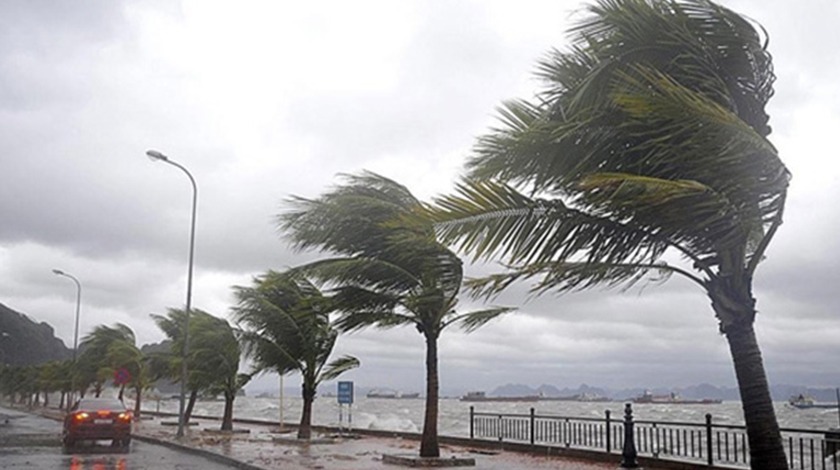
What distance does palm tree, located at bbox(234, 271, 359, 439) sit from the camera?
25.8 m

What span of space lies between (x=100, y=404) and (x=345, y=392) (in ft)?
26.8

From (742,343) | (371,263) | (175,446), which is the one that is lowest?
(175,446)

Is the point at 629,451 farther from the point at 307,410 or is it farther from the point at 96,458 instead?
the point at 96,458

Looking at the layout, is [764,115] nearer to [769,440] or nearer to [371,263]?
[769,440]

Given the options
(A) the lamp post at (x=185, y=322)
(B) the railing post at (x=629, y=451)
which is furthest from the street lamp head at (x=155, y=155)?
(B) the railing post at (x=629, y=451)

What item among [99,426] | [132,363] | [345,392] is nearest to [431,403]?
[345,392]

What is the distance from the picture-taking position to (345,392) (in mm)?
30266

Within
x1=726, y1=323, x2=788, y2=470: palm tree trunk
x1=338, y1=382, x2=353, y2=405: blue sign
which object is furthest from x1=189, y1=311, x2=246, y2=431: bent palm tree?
x1=726, y1=323, x2=788, y2=470: palm tree trunk

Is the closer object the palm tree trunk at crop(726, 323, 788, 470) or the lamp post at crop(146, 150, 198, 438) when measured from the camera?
the palm tree trunk at crop(726, 323, 788, 470)

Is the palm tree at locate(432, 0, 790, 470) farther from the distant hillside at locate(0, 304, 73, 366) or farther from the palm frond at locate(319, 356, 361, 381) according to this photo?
A: the distant hillside at locate(0, 304, 73, 366)

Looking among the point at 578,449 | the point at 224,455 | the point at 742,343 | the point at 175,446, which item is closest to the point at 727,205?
the point at 742,343

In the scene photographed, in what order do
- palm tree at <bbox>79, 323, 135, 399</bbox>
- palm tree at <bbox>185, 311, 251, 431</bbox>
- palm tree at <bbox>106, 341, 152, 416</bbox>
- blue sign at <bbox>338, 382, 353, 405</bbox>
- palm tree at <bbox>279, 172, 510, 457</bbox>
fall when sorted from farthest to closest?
palm tree at <bbox>79, 323, 135, 399</bbox>
palm tree at <bbox>106, 341, 152, 416</bbox>
palm tree at <bbox>185, 311, 251, 431</bbox>
blue sign at <bbox>338, 382, 353, 405</bbox>
palm tree at <bbox>279, 172, 510, 457</bbox>

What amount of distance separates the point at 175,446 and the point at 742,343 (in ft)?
66.3

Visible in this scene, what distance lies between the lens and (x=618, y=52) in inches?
378
